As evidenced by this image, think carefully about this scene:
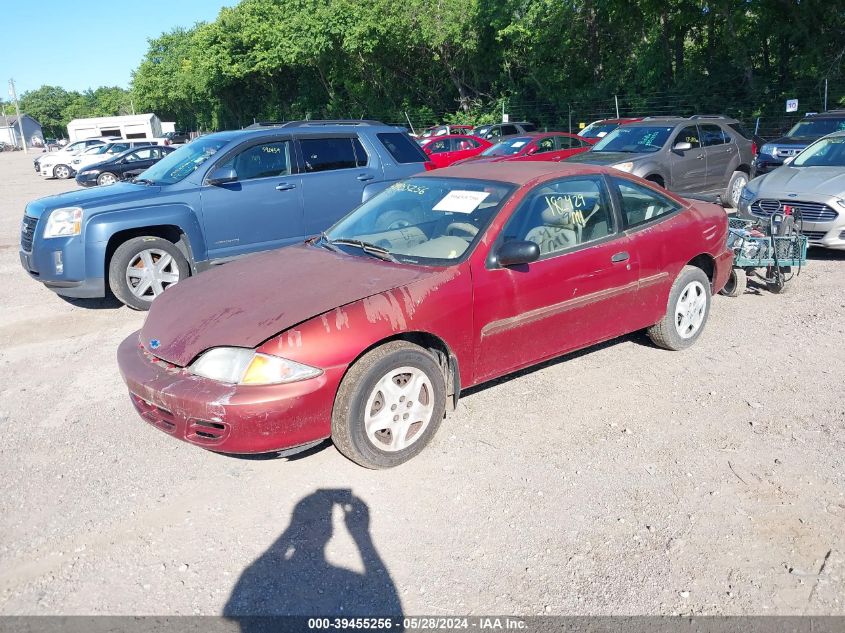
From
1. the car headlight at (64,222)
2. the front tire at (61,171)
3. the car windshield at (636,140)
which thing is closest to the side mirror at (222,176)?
the car headlight at (64,222)

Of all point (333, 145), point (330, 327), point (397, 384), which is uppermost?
point (333, 145)

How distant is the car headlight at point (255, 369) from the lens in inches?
138

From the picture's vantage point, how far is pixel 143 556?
3.22 m

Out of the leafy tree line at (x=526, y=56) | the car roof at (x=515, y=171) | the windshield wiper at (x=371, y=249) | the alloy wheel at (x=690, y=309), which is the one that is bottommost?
the alloy wheel at (x=690, y=309)

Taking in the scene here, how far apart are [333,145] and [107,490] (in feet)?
17.8

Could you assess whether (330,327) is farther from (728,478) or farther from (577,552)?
(728,478)

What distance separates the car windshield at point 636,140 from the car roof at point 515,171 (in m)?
7.11

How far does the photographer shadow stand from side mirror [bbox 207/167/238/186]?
4612mm

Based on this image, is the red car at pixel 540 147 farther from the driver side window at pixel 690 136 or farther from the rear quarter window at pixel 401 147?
the rear quarter window at pixel 401 147

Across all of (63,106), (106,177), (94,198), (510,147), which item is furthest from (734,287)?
(63,106)

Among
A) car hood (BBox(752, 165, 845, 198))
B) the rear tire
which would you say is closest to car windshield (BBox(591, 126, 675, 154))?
car hood (BBox(752, 165, 845, 198))

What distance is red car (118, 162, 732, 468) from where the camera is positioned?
3557 millimetres

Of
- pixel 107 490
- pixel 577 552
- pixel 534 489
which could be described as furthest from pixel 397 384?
pixel 107 490

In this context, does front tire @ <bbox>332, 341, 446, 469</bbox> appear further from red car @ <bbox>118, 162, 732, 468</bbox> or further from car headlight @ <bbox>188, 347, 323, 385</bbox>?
car headlight @ <bbox>188, 347, 323, 385</bbox>
